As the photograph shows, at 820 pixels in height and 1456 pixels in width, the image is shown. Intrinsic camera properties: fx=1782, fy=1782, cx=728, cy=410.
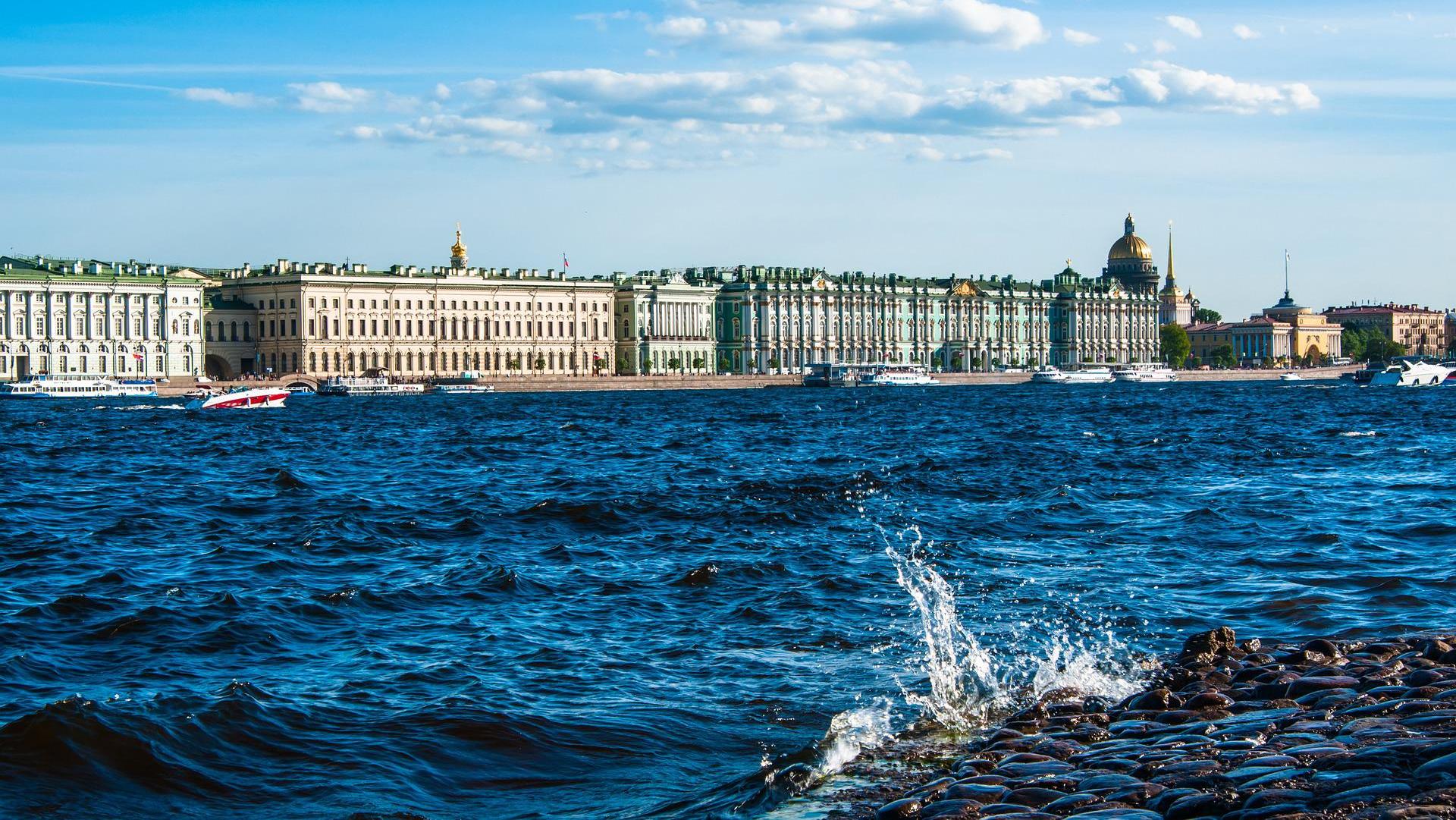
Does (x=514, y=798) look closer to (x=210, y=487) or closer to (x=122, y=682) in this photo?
(x=122, y=682)

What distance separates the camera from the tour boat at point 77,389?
261 feet

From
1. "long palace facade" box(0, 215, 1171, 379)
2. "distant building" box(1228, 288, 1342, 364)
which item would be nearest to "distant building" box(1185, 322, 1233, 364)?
"distant building" box(1228, 288, 1342, 364)

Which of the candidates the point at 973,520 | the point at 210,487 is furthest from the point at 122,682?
the point at 210,487

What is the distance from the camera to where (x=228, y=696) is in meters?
11.0

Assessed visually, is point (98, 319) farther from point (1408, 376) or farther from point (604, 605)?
point (604, 605)

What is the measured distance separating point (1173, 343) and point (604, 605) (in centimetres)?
15490

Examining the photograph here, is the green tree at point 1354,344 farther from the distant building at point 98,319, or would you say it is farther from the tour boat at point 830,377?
the distant building at point 98,319

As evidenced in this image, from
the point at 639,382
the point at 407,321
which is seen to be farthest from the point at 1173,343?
the point at 407,321

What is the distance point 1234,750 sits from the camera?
8266 millimetres

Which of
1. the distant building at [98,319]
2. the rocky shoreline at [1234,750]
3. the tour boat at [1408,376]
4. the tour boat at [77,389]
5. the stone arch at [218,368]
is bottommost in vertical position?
the rocky shoreline at [1234,750]

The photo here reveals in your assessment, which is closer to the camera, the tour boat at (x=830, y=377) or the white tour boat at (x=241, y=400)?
the white tour boat at (x=241, y=400)

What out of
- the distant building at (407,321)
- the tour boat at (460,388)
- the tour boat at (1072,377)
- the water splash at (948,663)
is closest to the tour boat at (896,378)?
the tour boat at (1072,377)

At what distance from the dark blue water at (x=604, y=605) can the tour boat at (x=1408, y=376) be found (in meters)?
69.7

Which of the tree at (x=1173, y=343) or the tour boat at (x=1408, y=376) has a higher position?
the tree at (x=1173, y=343)
